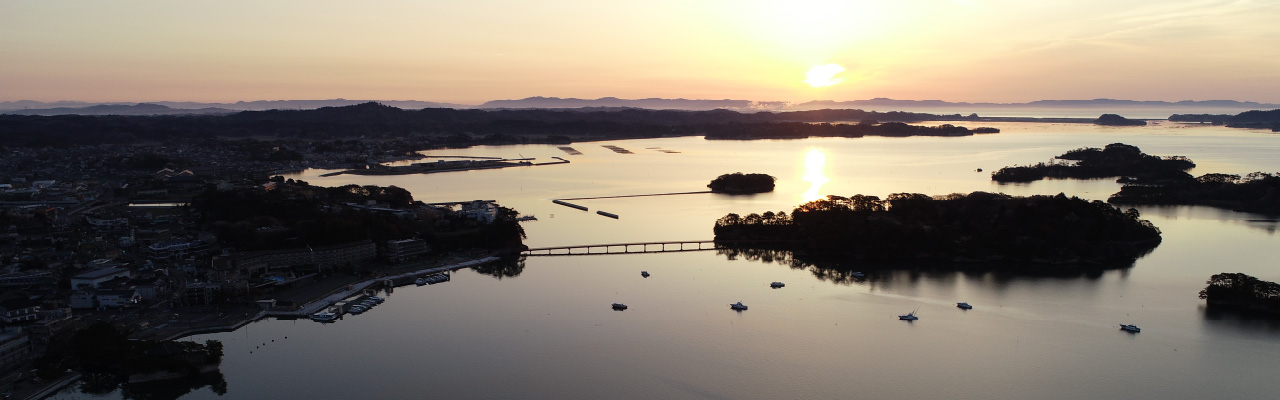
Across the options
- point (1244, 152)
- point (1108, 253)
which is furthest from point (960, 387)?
point (1244, 152)

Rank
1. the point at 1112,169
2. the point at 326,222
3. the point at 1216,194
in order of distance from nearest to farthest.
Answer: the point at 326,222 < the point at 1216,194 < the point at 1112,169

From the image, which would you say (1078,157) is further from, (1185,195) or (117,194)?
(117,194)

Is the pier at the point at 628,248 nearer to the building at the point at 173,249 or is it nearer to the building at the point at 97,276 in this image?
the building at the point at 173,249

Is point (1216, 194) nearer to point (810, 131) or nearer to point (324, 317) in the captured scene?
point (324, 317)

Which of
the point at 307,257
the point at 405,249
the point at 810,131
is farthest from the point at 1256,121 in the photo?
the point at 307,257

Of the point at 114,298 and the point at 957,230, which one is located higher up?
the point at 957,230

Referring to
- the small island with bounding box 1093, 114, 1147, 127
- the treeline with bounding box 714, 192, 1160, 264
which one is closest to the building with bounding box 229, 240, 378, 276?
the treeline with bounding box 714, 192, 1160, 264
